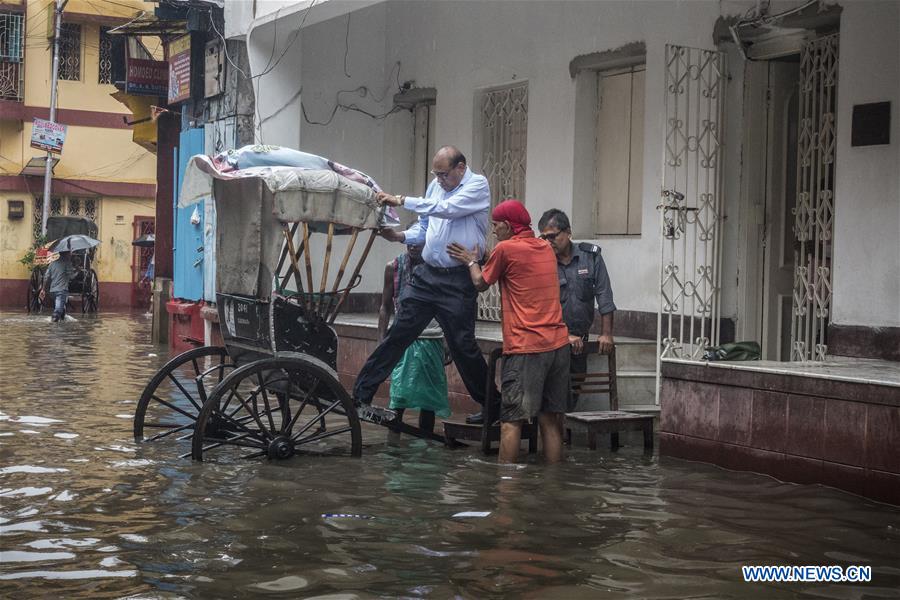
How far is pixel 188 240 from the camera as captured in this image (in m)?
15.6

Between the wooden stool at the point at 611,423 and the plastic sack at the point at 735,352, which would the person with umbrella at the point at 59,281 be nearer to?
the wooden stool at the point at 611,423

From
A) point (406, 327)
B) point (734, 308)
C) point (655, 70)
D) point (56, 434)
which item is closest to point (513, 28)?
point (655, 70)

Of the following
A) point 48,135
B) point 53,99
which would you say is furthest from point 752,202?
point 53,99

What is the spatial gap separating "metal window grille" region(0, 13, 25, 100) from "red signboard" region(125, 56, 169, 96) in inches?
667

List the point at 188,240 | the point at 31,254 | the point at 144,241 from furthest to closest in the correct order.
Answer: the point at 31,254 → the point at 144,241 → the point at 188,240

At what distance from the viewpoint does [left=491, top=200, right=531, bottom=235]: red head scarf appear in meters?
7.55

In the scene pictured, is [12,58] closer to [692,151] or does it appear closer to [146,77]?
[146,77]

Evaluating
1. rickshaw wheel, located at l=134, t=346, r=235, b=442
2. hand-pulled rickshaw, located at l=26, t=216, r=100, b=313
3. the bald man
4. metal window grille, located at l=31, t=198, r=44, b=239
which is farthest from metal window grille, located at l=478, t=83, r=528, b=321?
metal window grille, located at l=31, t=198, r=44, b=239

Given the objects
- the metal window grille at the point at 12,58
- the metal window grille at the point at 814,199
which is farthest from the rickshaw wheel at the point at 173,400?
the metal window grille at the point at 12,58

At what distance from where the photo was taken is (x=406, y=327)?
8.02 meters

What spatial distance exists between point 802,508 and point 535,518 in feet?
4.88

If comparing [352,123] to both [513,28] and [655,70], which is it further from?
[655,70]

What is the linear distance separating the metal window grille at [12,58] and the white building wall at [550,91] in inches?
829

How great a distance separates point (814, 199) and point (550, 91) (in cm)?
345
